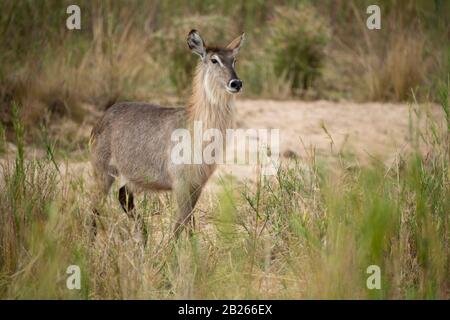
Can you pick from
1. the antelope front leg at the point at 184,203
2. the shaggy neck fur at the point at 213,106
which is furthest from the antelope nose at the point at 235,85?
the antelope front leg at the point at 184,203

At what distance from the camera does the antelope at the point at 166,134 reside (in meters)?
5.23

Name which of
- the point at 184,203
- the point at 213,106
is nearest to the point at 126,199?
the point at 184,203

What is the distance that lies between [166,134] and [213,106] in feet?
1.28

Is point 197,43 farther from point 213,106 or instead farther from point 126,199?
point 126,199

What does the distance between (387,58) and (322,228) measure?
608 centimetres

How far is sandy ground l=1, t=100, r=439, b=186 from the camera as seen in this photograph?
7.85 m

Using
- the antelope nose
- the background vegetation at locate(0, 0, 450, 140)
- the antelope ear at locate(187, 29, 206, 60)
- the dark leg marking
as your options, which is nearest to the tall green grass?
the antelope nose

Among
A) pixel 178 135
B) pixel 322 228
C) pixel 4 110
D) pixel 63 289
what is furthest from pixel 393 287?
pixel 4 110

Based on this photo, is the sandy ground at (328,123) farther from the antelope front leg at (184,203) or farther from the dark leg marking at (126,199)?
the antelope front leg at (184,203)

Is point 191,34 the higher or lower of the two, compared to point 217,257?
higher

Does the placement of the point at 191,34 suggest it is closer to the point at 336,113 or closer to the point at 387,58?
the point at 336,113

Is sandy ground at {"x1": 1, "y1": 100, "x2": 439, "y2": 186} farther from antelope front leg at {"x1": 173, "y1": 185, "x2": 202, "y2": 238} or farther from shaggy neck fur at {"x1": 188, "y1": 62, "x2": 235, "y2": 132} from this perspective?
antelope front leg at {"x1": 173, "y1": 185, "x2": 202, "y2": 238}
